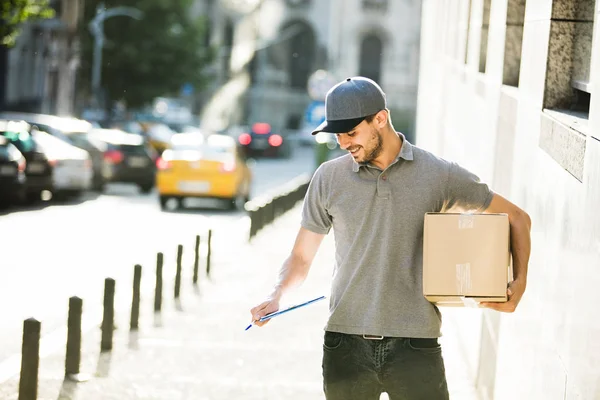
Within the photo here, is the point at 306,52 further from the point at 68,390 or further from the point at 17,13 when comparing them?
the point at 68,390


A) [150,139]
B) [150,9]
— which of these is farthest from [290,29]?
[150,139]

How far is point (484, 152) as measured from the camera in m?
9.41

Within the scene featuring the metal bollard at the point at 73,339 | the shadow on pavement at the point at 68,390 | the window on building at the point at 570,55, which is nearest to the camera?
the window on building at the point at 570,55

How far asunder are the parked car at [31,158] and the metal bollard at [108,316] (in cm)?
1576

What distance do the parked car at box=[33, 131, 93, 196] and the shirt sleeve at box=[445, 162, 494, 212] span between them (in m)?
21.9

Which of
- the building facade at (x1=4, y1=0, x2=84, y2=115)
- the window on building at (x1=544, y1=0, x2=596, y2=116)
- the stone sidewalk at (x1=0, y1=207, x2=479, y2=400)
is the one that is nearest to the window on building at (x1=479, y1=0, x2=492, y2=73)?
the stone sidewalk at (x1=0, y1=207, x2=479, y2=400)

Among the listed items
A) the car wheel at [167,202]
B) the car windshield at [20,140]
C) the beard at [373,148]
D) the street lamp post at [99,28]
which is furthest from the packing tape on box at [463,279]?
the street lamp post at [99,28]

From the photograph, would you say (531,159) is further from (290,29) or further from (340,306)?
(290,29)

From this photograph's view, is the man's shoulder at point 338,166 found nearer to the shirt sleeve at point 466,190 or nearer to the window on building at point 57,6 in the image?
the shirt sleeve at point 466,190

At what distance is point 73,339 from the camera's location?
347 inches

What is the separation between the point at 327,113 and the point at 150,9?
55346mm

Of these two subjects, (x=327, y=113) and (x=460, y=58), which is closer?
(x=327, y=113)

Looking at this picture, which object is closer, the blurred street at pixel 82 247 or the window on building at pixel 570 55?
the window on building at pixel 570 55

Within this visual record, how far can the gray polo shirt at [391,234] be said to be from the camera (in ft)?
14.9
